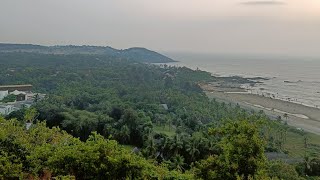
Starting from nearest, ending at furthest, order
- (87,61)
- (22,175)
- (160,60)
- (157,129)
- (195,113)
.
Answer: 1. (22,175)
2. (157,129)
3. (195,113)
4. (87,61)
5. (160,60)

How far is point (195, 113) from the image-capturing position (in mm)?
37906

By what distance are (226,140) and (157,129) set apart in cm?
2466

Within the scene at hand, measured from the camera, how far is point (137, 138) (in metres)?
29.0

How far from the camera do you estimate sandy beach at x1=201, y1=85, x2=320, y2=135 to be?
127 feet

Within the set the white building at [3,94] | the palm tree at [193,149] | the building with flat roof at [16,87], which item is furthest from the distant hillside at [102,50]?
the palm tree at [193,149]

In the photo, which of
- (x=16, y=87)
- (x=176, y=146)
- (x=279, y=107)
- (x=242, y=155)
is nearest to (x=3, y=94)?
(x=16, y=87)

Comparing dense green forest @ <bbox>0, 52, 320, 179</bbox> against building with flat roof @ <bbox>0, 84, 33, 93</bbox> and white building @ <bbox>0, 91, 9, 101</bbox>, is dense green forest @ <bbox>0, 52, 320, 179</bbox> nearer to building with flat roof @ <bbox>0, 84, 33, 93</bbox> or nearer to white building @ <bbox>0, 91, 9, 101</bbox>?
building with flat roof @ <bbox>0, 84, 33, 93</bbox>

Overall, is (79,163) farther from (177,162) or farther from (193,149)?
(193,149)

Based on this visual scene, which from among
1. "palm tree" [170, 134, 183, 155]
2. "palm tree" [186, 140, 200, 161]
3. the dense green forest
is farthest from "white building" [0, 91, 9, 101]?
"palm tree" [186, 140, 200, 161]

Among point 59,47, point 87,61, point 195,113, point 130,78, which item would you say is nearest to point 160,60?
point 59,47

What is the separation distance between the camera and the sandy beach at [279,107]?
38688 mm

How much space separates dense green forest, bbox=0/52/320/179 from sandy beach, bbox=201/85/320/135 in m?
3.52

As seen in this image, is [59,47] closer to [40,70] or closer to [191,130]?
[40,70]

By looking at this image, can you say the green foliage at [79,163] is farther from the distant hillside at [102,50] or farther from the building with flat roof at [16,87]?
the distant hillside at [102,50]
